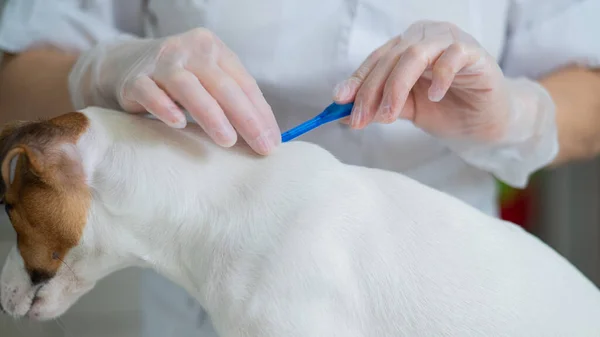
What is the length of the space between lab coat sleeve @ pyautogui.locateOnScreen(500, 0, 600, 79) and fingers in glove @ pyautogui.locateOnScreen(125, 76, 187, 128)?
2.05 feet

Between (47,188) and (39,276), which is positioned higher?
(47,188)

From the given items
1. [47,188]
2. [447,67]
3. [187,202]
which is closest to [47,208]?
[47,188]

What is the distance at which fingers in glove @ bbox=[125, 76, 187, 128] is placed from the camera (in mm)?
627

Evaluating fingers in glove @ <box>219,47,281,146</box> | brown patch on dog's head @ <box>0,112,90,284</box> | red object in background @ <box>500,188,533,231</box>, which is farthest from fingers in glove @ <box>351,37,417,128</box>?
red object in background @ <box>500,188,533,231</box>

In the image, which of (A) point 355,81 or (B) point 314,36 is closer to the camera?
(A) point 355,81

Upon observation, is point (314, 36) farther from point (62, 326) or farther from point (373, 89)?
point (62, 326)

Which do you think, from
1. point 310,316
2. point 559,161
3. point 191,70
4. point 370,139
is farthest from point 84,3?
point 559,161

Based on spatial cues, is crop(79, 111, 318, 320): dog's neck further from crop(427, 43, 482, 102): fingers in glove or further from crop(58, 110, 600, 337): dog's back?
crop(427, 43, 482, 102): fingers in glove

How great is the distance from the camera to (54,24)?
0.92 metres

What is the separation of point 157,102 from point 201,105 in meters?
0.05

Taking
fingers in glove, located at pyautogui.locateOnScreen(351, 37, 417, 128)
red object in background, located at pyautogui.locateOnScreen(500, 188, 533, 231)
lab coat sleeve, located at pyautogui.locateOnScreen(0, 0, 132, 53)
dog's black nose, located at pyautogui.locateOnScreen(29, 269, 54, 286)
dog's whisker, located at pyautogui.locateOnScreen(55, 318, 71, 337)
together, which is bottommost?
red object in background, located at pyautogui.locateOnScreen(500, 188, 533, 231)

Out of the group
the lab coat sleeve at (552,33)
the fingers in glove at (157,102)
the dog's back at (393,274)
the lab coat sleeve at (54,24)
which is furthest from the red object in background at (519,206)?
the fingers in glove at (157,102)

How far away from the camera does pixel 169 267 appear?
0.67m

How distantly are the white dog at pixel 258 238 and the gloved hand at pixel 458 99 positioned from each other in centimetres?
10
